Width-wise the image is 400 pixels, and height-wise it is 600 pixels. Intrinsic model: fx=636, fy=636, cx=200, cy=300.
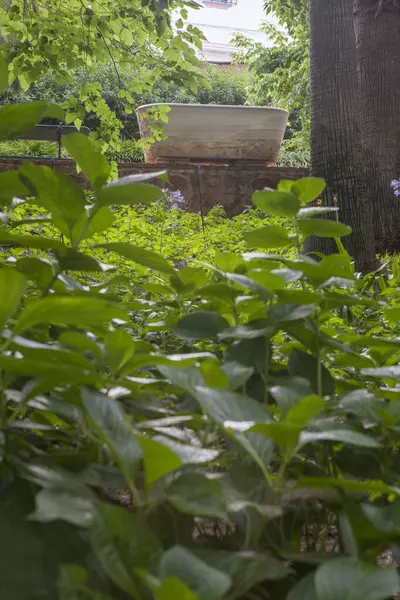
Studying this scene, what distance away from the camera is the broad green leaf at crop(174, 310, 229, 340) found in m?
0.55

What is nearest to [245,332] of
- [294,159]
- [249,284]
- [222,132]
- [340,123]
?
[249,284]

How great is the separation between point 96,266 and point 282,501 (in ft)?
0.93

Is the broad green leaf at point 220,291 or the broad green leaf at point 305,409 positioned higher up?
the broad green leaf at point 220,291

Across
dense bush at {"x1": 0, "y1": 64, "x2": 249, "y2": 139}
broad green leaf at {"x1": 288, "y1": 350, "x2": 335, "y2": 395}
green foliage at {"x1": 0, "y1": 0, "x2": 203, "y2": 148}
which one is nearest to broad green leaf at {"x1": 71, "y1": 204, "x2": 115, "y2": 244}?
broad green leaf at {"x1": 288, "y1": 350, "x2": 335, "y2": 395}

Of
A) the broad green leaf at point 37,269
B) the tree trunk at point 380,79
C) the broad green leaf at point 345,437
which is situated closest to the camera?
the broad green leaf at point 345,437

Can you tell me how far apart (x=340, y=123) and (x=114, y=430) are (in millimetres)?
3364

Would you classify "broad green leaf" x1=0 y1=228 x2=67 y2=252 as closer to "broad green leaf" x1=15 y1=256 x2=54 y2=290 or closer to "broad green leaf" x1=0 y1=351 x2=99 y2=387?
"broad green leaf" x1=15 y1=256 x2=54 y2=290

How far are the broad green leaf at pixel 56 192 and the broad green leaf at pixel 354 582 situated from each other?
346mm

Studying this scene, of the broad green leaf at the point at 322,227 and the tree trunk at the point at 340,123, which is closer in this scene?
the broad green leaf at the point at 322,227

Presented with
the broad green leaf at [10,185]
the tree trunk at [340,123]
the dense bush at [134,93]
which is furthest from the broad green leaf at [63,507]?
the dense bush at [134,93]

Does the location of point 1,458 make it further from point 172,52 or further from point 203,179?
point 203,179

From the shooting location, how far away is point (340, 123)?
3.44 m

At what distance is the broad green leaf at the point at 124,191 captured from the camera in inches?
20.3

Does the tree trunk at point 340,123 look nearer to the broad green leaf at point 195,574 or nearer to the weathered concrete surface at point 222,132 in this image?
the broad green leaf at point 195,574
